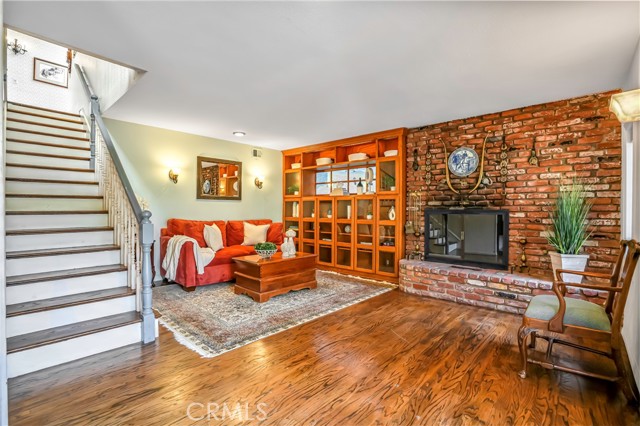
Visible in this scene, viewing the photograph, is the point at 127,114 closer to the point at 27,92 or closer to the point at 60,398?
the point at 27,92

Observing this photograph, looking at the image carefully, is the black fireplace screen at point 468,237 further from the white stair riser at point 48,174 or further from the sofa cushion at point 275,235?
the white stair riser at point 48,174

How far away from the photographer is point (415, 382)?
A: 80.5 inches

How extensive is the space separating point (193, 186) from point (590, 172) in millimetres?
5479

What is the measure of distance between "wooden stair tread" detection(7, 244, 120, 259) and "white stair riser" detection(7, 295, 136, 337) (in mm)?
578

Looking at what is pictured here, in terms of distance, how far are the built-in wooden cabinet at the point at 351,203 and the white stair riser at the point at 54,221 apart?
3.12 m

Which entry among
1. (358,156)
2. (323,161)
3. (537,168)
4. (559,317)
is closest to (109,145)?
(323,161)

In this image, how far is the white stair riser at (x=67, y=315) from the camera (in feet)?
7.16

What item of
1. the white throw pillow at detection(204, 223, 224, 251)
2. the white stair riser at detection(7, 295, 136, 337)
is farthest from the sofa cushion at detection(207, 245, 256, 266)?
the white stair riser at detection(7, 295, 136, 337)

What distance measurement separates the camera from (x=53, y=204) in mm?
3344

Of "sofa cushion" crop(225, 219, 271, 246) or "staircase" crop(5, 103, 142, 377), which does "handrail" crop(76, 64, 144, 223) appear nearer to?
"staircase" crop(5, 103, 142, 377)

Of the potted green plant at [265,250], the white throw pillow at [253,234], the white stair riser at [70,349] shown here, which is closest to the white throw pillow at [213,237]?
the white throw pillow at [253,234]

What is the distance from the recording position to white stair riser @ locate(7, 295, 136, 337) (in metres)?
2.18

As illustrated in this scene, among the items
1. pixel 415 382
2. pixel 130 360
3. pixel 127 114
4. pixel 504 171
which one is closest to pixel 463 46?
pixel 504 171

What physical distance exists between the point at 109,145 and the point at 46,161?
128 cm
